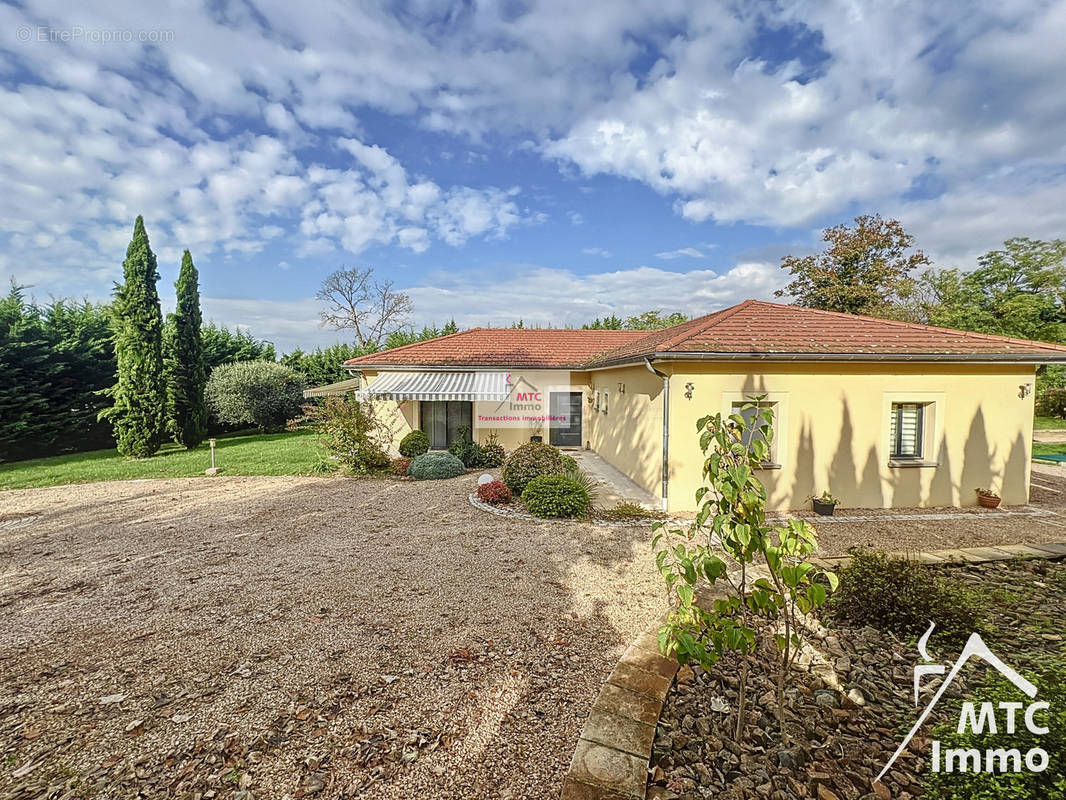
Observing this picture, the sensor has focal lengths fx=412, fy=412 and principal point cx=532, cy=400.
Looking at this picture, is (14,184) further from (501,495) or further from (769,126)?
(769,126)

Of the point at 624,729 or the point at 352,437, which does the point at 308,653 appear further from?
the point at 352,437

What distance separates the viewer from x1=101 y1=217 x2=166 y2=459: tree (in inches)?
1034

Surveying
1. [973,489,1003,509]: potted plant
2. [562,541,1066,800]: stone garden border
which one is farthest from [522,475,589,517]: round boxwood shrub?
[973,489,1003,509]: potted plant

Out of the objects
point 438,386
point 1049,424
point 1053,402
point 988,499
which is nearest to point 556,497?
point 438,386

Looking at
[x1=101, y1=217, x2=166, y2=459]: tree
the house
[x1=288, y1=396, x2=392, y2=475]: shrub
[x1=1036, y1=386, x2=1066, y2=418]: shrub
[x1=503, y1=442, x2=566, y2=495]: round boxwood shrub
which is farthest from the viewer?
[x1=1036, y1=386, x2=1066, y2=418]: shrub

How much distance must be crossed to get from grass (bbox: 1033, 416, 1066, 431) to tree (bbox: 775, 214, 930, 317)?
1440 centimetres

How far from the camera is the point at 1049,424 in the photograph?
120 ft

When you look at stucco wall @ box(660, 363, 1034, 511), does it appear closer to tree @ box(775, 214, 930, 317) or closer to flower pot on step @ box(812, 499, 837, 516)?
flower pot on step @ box(812, 499, 837, 516)

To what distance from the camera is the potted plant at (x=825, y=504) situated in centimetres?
1324

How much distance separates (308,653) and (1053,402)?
2486 inches

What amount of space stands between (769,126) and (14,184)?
2985 centimetres

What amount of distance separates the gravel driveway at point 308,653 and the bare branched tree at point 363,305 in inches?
1696

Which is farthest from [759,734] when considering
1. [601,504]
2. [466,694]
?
[601,504]

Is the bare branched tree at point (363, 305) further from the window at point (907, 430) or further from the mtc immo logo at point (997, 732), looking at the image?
the mtc immo logo at point (997, 732)
